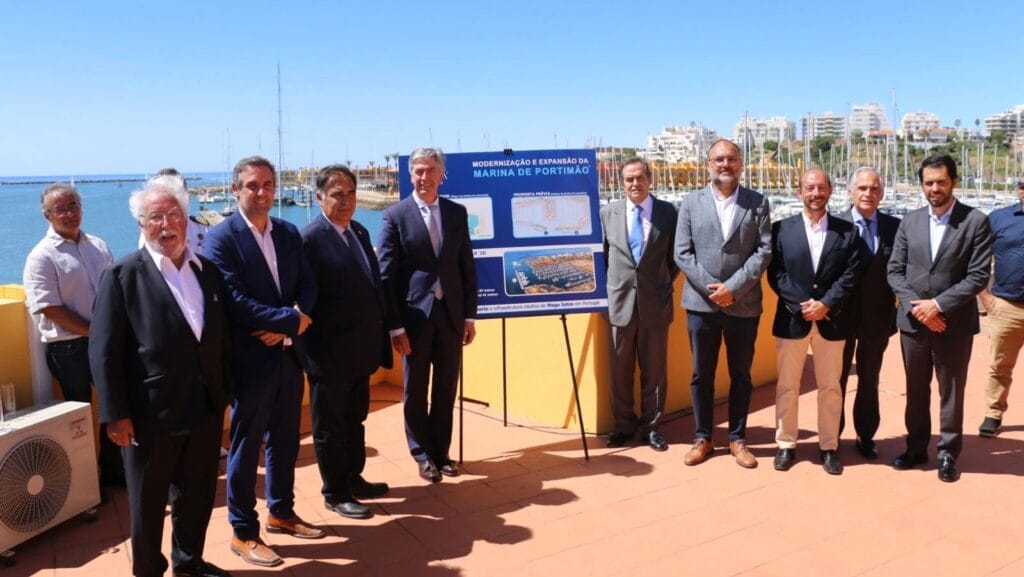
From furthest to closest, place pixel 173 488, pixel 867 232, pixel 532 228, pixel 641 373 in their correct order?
pixel 641 373 < pixel 532 228 < pixel 867 232 < pixel 173 488

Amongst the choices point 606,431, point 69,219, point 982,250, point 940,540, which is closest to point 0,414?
point 69,219

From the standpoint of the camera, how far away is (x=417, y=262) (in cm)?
387

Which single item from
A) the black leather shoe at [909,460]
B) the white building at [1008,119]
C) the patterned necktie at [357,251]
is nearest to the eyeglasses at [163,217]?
the patterned necktie at [357,251]

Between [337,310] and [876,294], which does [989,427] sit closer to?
[876,294]

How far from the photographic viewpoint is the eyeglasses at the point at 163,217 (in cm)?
251

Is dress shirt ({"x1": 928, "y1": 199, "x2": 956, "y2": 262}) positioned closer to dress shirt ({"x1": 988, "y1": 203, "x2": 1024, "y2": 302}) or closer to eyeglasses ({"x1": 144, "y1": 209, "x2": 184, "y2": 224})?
dress shirt ({"x1": 988, "y1": 203, "x2": 1024, "y2": 302})

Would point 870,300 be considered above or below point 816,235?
below

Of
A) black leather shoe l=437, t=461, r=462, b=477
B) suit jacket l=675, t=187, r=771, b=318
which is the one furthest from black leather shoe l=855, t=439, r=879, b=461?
black leather shoe l=437, t=461, r=462, b=477

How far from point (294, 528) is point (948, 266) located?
3579 mm

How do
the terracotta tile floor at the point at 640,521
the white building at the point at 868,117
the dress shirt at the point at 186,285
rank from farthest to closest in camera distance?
the white building at the point at 868,117 < the terracotta tile floor at the point at 640,521 < the dress shirt at the point at 186,285

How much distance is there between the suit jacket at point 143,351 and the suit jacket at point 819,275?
120 inches

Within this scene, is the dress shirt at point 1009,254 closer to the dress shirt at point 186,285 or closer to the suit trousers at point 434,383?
the suit trousers at point 434,383

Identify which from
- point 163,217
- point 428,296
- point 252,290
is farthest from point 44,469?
point 428,296

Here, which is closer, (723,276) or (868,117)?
(723,276)
